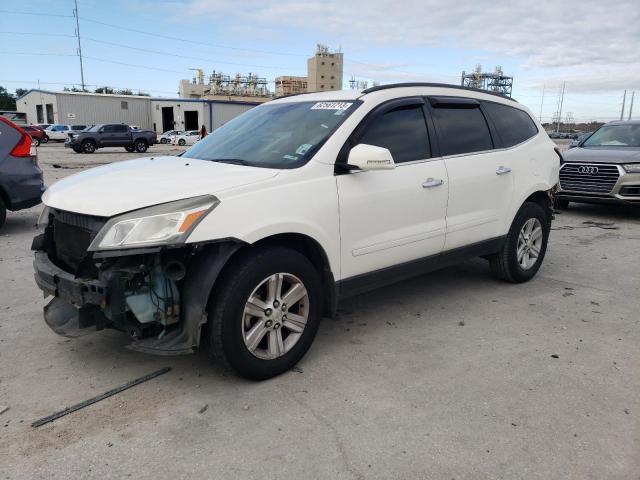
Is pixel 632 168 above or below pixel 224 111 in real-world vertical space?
below

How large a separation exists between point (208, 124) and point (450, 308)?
51.6 m

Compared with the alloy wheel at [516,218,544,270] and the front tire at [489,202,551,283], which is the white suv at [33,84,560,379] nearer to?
the front tire at [489,202,551,283]

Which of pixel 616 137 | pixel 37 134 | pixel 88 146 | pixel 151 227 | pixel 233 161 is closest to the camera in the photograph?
pixel 151 227

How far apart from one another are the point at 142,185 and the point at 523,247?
12.4 feet

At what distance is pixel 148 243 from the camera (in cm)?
272

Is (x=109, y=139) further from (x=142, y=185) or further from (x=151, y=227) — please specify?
(x=151, y=227)

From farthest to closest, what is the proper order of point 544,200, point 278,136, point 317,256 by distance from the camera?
point 544,200 < point 278,136 < point 317,256

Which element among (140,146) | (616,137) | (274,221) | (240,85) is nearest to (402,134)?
(274,221)

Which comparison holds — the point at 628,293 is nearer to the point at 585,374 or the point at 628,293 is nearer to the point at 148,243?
the point at 585,374

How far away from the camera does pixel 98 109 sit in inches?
2062

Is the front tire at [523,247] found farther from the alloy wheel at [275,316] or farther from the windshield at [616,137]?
the windshield at [616,137]

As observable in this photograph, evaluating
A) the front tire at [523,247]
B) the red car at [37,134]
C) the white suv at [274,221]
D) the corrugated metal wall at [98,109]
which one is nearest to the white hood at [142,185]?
the white suv at [274,221]

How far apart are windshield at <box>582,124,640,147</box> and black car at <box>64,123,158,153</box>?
89.9 ft

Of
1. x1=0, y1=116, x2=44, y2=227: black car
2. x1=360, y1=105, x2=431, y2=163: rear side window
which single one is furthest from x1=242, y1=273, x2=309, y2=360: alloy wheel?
x1=0, y1=116, x2=44, y2=227: black car
